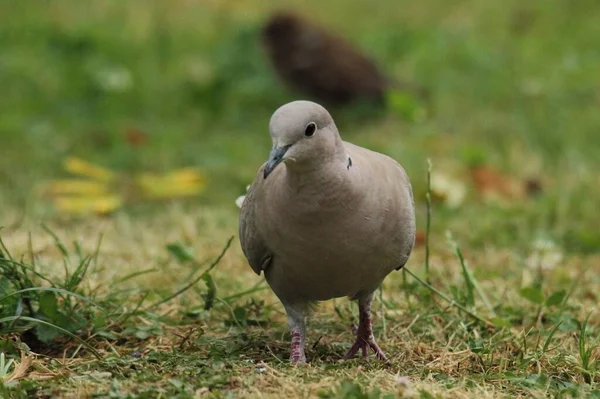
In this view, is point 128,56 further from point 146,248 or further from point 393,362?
point 393,362

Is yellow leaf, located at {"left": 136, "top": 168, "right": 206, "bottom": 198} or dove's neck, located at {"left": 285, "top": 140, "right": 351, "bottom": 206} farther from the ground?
dove's neck, located at {"left": 285, "top": 140, "right": 351, "bottom": 206}

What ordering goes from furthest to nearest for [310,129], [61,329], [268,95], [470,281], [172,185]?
[268,95], [172,185], [470,281], [61,329], [310,129]

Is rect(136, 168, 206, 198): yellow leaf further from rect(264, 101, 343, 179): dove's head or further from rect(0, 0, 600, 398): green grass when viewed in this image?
rect(264, 101, 343, 179): dove's head

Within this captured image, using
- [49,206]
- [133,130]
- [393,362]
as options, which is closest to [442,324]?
[393,362]

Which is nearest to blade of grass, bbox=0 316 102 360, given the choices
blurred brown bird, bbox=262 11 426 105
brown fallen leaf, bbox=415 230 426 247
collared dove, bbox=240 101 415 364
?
collared dove, bbox=240 101 415 364

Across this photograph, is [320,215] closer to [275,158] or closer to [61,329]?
[275,158]

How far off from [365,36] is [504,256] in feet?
17.0

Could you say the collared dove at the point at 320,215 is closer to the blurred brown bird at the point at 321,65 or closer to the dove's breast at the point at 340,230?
the dove's breast at the point at 340,230

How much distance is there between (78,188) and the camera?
6082 mm

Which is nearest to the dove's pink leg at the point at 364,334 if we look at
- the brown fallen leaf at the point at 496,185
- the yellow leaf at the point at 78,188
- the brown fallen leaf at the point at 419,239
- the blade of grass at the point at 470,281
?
the blade of grass at the point at 470,281

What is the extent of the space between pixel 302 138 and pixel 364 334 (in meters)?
0.88

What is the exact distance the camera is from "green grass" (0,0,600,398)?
3.18m

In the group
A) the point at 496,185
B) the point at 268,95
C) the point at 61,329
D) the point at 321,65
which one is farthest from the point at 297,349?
the point at 268,95

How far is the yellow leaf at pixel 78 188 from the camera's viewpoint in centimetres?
606
